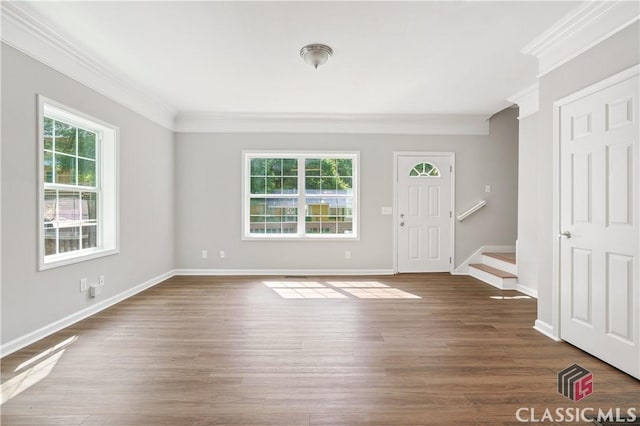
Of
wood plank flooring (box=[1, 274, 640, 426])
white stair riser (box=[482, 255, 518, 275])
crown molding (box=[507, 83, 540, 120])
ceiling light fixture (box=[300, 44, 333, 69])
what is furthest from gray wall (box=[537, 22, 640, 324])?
ceiling light fixture (box=[300, 44, 333, 69])

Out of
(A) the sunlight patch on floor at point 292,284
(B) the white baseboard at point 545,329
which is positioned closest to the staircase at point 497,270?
(B) the white baseboard at point 545,329

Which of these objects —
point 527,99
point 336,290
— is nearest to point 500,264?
point 527,99

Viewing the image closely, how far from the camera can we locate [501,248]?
5.36m

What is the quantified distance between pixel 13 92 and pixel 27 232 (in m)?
1.13

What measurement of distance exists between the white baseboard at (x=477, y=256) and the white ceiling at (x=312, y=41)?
8.20ft

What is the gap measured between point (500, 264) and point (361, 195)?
2.48 meters

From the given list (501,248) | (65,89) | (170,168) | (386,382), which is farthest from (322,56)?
(501,248)

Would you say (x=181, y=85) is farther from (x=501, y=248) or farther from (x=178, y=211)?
(x=501, y=248)

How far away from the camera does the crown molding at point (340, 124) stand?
5125 millimetres

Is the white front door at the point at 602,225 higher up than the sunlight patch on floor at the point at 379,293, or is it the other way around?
the white front door at the point at 602,225

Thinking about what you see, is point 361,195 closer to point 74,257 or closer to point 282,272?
point 282,272

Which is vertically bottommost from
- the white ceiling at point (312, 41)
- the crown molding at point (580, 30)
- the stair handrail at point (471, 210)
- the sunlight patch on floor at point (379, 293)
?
the sunlight patch on floor at point (379, 293)

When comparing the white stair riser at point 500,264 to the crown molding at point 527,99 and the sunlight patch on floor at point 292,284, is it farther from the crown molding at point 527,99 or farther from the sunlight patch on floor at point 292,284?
the sunlight patch on floor at point 292,284

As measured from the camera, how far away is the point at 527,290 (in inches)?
164
